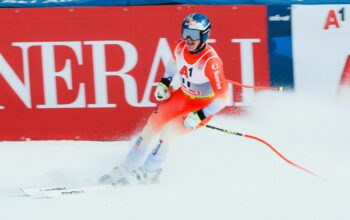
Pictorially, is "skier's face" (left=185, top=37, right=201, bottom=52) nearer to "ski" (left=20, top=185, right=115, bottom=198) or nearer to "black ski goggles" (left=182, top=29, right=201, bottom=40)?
"black ski goggles" (left=182, top=29, right=201, bottom=40)

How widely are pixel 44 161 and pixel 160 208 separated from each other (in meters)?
1.84

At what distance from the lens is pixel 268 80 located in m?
7.52

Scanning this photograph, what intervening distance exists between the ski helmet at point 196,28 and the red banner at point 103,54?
4.80 feet

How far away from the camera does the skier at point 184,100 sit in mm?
6035

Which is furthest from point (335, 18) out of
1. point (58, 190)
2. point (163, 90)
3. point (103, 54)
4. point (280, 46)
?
point (58, 190)

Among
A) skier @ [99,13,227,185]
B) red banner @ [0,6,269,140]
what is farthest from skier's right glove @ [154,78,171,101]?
red banner @ [0,6,269,140]

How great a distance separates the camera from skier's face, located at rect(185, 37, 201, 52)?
5992mm

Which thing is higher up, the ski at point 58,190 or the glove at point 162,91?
the glove at point 162,91

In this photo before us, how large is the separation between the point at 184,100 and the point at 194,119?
408 mm

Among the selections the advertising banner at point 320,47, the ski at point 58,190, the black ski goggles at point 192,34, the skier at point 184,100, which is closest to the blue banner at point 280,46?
the advertising banner at point 320,47

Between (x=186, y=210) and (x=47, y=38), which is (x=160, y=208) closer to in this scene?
(x=186, y=210)

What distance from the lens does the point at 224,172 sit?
669 centimetres

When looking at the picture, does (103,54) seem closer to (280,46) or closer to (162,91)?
(162,91)

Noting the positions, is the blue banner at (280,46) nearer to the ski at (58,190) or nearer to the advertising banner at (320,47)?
the advertising banner at (320,47)
